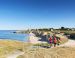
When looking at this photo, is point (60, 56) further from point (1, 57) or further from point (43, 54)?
point (1, 57)

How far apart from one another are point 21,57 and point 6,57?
2241 mm

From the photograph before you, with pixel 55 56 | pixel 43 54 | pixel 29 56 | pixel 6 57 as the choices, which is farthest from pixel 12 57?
pixel 55 56

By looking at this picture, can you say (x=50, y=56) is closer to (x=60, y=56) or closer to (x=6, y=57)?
(x=60, y=56)

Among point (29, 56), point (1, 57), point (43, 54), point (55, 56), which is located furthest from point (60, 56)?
point (1, 57)

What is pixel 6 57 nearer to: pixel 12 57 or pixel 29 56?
pixel 12 57

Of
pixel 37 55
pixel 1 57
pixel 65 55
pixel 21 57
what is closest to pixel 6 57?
pixel 1 57

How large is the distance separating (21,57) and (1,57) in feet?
9.05

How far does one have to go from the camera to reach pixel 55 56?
873 inches

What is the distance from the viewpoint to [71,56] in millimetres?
22484

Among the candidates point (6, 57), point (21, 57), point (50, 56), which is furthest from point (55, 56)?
point (6, 57)

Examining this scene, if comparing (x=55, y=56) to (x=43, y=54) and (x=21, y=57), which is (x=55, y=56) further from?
(x=21, y=57)

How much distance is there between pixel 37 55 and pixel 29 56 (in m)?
1.12

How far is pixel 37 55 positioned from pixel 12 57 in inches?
138

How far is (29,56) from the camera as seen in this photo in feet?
74.1
